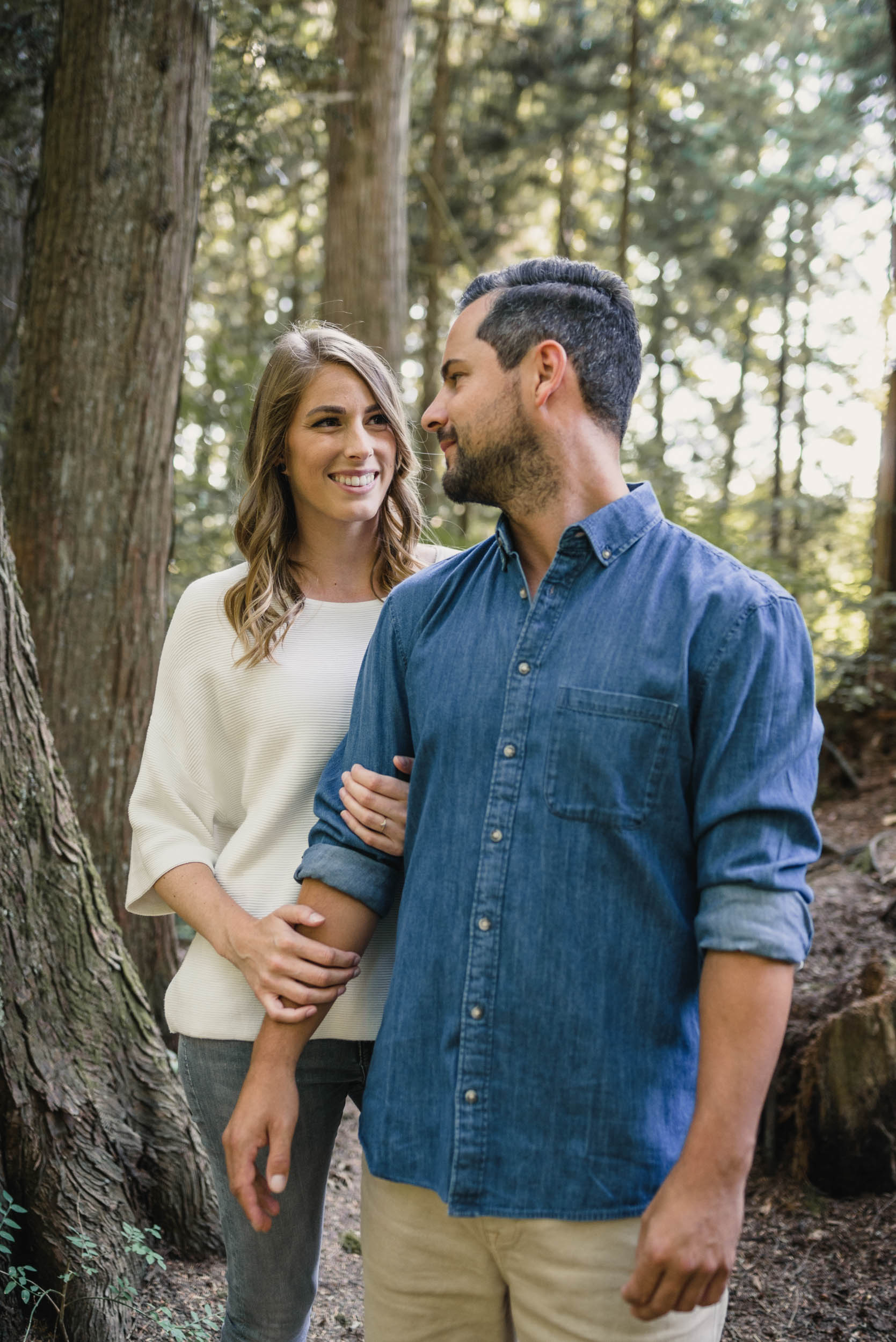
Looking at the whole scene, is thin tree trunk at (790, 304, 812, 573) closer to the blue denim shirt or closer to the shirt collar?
the shirt collar

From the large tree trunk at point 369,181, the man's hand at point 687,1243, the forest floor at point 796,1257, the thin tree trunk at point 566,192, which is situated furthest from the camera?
the thin tree trunk at point 566,192

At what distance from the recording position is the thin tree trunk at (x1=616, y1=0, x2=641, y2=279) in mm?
11078

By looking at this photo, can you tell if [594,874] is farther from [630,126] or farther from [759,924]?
[630,126]

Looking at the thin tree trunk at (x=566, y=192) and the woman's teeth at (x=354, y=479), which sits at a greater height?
the thin tree trunk at (x=566, y=192)

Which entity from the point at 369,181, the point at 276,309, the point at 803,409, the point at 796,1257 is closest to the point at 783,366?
the point at 803,409

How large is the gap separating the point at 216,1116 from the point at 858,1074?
8.32ft

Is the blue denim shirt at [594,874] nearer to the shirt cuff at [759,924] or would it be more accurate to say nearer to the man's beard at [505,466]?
the shirt cuff at [759,924]

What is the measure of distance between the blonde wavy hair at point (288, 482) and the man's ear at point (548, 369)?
71cm

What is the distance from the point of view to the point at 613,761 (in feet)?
5.40

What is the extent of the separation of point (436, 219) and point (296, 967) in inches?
→ 424

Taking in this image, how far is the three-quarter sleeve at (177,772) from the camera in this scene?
2.27 m

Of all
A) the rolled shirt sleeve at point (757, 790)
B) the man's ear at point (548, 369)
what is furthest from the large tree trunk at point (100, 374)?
the rolled shirt sleeve at point (757, 790)

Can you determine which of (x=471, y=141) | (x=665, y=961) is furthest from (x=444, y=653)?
(x=471, y=141)

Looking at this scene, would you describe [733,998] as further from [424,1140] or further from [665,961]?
[424,1140]
